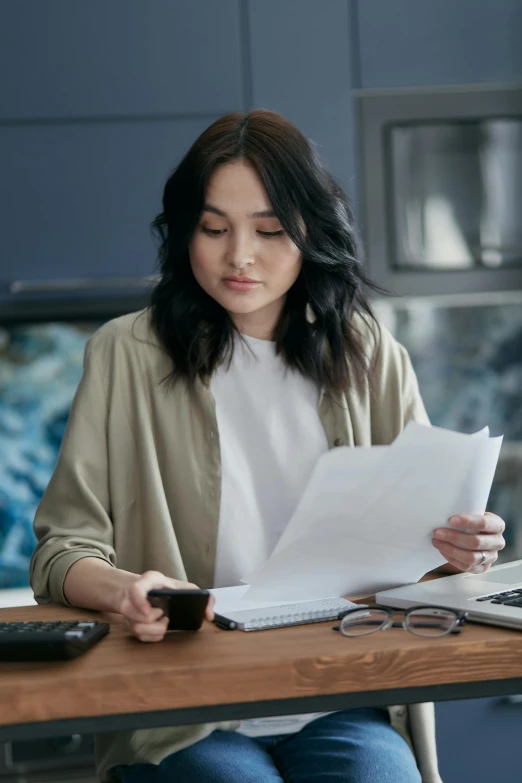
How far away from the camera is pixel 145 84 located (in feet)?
8.57

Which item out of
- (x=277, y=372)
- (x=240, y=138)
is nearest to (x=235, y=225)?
(x=240, y=138)

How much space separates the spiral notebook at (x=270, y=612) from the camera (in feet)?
3.64

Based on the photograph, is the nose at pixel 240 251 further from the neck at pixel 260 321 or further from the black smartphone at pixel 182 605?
the black smartphone at pixel 182 605

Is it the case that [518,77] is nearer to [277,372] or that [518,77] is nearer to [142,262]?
[142,262]

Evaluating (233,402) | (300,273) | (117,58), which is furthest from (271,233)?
(117,58)

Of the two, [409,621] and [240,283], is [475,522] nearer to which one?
[409,621]

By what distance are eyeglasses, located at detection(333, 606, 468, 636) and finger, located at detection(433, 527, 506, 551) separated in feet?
0.42

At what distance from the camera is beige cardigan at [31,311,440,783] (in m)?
1.44

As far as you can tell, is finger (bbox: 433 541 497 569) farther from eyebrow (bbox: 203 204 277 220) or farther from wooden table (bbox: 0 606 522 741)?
eyebrow (bbox: 203 204 277 220)

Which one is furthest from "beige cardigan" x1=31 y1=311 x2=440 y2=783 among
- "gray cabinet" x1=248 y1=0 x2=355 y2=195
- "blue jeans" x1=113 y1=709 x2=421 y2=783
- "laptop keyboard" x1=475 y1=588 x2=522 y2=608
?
"gray cabinet" x1=248 y1=0 x2=355 y2=195

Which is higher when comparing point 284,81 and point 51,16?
point 51,16

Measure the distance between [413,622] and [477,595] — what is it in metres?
0.14

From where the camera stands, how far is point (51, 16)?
2566 mm

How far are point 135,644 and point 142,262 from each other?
168 cm
